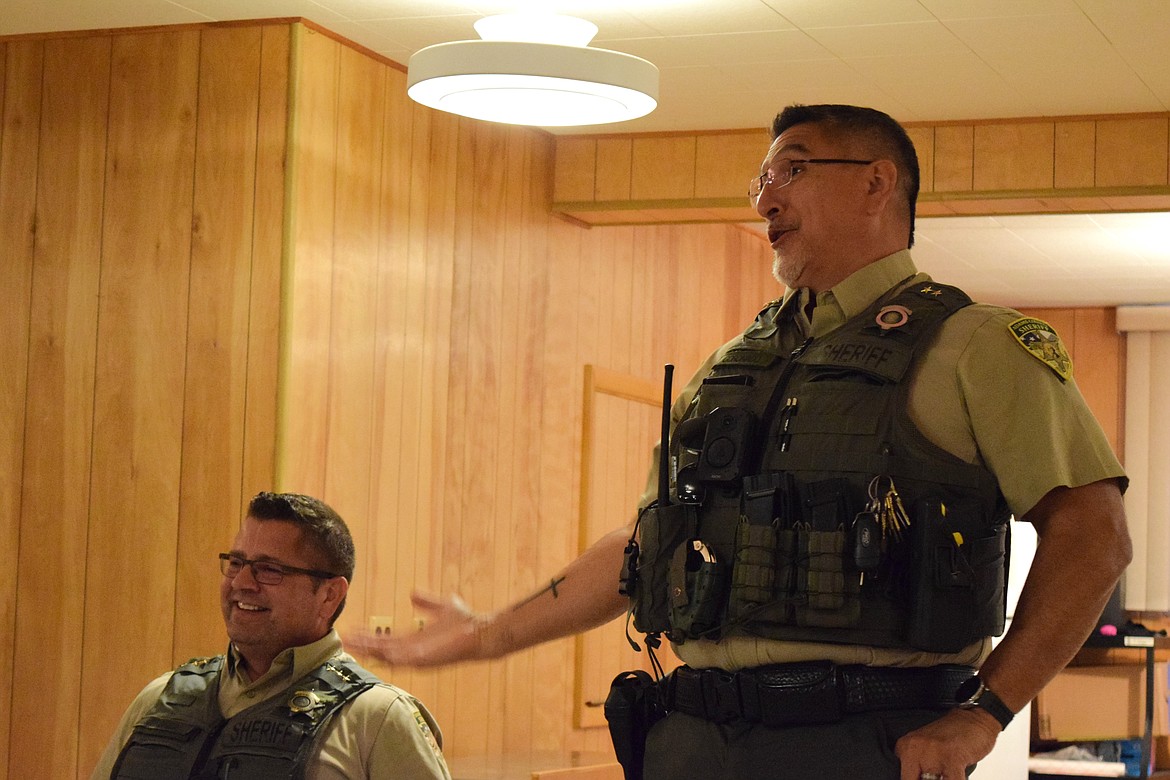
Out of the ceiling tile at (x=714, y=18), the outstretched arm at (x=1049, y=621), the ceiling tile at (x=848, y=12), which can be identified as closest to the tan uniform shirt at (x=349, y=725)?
the outstretched arm at (x=1049, y=621)

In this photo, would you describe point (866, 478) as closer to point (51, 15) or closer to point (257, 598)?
point (257, 598)

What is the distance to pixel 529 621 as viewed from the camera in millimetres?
2141

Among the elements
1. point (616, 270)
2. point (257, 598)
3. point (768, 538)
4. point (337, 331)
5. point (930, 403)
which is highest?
point (616, 270)

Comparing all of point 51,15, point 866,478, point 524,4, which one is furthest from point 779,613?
point 51,15

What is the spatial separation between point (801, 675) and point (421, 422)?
3.46 meters

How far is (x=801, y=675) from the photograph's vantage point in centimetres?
180

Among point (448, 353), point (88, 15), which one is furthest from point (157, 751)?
point (448, 353)

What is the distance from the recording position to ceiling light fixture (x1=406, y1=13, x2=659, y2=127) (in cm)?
411

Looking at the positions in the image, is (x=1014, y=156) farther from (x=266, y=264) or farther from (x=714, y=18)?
(x=266, y=264)

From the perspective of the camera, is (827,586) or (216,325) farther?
(216,325)

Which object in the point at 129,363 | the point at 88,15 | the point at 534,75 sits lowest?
the point at 129,363

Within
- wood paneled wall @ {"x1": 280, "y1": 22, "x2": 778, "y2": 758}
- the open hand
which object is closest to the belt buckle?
the open hand

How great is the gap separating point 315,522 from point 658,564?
1169 millimetres

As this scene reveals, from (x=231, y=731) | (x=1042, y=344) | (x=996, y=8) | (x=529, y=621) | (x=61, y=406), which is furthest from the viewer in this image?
(x=61, y=406)
